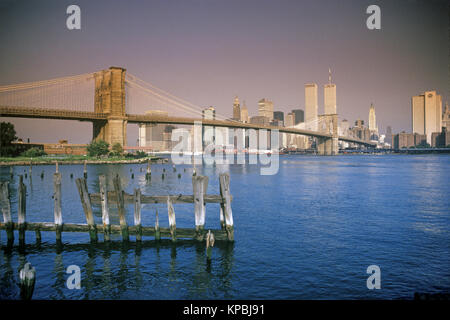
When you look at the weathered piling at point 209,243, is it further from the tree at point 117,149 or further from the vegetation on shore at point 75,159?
the tree at point 117,149

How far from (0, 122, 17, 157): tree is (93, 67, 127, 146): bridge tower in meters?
20.8

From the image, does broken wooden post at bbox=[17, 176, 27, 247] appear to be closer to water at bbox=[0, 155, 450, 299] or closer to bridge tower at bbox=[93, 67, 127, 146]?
water at bbox=[0, 155, 450, 299]

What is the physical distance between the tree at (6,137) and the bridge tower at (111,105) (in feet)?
68.2

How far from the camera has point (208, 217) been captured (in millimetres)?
23875

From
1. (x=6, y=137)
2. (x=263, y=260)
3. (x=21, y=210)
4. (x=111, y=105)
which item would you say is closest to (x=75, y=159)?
(x=6, y=137)

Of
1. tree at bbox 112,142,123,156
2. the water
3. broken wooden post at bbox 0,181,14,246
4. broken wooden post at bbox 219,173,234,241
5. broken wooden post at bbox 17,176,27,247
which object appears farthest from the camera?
tree at bbox 112,142,123,156

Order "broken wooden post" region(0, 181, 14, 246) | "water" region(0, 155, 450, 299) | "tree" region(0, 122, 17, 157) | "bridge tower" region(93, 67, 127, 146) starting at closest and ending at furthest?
"water" region(0, 155, 450, 299)
"broken wooden post" region(0, 181, 14, 246)
"tree" region(0, 122, 17, 157)
"bridge tower" region(93, 67, 127, 146)

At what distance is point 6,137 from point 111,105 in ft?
88.9

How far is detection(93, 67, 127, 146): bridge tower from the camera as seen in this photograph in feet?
326

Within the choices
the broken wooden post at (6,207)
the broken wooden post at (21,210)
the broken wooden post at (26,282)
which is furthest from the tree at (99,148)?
the broken wooden post at (26,282)

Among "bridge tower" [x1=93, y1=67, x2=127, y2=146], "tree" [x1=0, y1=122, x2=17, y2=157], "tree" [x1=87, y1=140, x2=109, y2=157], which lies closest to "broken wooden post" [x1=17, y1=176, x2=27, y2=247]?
"tree" [x1=87, y1=140, x2=109, y2=157]

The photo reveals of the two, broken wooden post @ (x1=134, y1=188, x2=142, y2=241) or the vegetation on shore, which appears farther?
the vegetation on shore

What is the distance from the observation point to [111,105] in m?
102
